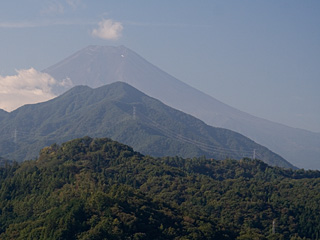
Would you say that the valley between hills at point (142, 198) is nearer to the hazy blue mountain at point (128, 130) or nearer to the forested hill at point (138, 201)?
the forested hill at point (138, 201)

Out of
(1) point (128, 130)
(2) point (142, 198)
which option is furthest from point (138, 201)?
(1) point (128, 130)

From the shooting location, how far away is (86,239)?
126 ft

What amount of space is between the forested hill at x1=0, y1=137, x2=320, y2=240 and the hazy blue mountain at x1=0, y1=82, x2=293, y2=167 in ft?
203

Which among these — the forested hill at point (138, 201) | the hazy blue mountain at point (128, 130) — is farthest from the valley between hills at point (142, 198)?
the hazy blue mountain at point (128, 130)

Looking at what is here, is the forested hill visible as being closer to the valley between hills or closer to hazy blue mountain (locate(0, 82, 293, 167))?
the valley between hills

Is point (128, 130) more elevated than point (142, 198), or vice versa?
point (128, 130)

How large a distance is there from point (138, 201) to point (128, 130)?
110 meters

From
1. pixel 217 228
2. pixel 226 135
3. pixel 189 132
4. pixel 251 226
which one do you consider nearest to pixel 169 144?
pixel 189 132

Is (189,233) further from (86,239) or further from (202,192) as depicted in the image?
(202,192)

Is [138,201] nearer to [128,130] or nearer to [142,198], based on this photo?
[142,198]

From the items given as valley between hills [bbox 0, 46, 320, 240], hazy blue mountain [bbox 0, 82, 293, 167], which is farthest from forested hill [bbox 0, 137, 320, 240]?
hazy blue mountain [bbox 0, 82, 293, 167]

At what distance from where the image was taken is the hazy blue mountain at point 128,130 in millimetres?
146575

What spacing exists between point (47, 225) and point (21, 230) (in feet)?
10.6

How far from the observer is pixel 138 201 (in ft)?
151
